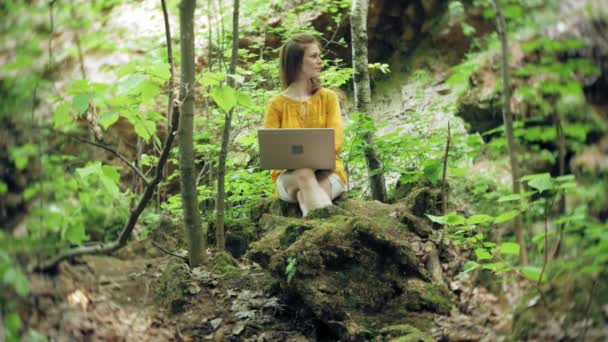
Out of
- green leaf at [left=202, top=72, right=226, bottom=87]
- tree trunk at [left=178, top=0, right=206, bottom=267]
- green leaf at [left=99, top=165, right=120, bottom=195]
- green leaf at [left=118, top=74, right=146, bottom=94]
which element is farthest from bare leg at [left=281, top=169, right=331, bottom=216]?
green leaf at [left=118, top=74, right=146, bottom=94]

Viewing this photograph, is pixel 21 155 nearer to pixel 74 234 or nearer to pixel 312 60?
pixel 74 234

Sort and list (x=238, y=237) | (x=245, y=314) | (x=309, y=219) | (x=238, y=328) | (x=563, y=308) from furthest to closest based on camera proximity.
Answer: (x=238, y=237), (x=309, y=219), (x=245, y=314), (x=238, y=328), (x=563, y=308)

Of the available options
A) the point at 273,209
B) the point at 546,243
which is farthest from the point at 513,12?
the point at 273,209

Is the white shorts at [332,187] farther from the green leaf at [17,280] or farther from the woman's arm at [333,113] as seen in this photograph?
the green leaf at [17,280]

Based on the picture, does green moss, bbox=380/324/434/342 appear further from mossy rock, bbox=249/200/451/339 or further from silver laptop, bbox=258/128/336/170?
silver laptop, bbox=258/128/336/170

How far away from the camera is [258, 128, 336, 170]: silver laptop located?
2.70 m

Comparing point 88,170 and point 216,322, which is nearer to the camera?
point 88,170

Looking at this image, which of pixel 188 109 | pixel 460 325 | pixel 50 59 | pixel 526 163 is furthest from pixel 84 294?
pixel 526 163

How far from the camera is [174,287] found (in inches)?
92.7

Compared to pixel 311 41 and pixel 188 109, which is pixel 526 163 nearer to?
pixel 188 109

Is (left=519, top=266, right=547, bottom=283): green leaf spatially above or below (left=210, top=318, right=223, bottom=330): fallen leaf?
above

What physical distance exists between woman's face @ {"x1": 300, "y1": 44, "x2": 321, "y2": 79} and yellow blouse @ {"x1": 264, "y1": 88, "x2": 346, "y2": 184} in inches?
6.1

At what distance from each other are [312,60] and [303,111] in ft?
1.08

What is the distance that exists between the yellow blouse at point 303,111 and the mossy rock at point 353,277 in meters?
0.85
